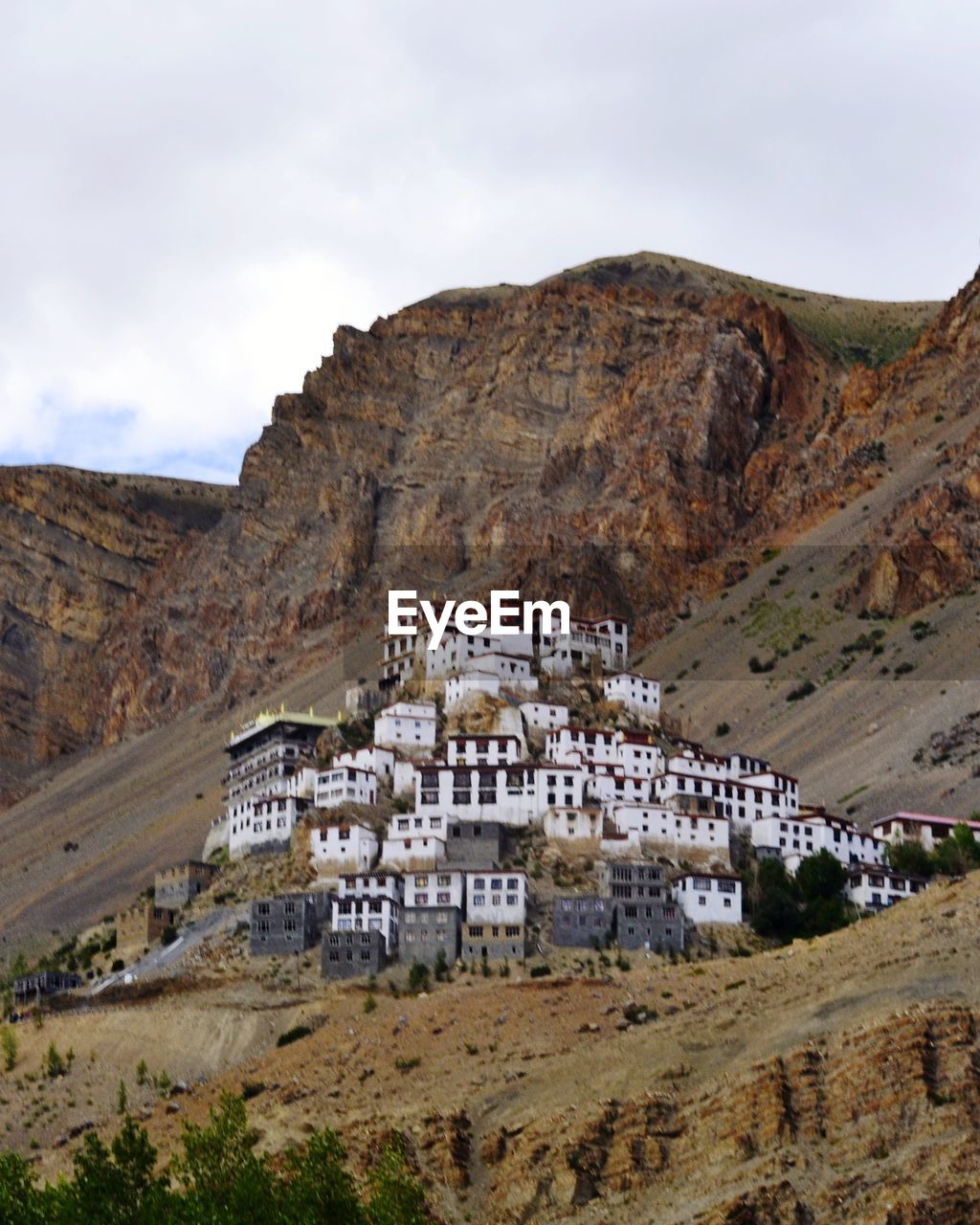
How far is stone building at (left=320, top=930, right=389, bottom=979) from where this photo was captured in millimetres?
105194

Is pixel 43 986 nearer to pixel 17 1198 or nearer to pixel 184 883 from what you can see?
pixel 184 883

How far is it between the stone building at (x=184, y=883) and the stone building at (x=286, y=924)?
11.2 m

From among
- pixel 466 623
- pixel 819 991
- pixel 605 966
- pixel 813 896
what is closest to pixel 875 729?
pixel 466 623

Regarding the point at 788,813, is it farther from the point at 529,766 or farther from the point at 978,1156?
the point at 978,1156

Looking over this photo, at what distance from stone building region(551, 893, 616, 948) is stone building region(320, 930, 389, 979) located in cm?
738

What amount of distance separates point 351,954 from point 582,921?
978 cm

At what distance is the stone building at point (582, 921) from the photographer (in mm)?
105500

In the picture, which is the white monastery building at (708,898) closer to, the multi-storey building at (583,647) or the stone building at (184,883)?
the stone building at (184,883)

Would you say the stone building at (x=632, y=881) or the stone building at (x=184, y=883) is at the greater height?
the stone building at (x=184, y=883)

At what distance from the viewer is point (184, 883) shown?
122 metres

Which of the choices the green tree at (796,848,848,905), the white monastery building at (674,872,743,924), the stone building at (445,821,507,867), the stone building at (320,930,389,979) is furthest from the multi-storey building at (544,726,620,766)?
the stone building at (320,930,389,979)

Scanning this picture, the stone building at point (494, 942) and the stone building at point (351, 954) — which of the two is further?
the stone building at point (351, 954)

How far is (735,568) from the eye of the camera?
19338cm

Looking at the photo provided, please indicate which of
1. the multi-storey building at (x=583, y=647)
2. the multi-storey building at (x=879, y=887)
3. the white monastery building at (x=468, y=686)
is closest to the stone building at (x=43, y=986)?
the white monastery building at (x=468, y=686)
